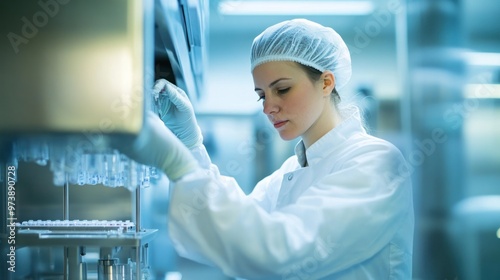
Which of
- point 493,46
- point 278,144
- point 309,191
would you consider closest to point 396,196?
point 309,191

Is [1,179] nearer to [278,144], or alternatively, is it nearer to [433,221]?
[433,221]

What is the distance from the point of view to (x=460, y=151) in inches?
84.4

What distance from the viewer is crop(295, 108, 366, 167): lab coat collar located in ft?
4.17

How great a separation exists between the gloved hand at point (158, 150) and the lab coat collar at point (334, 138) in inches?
16.2

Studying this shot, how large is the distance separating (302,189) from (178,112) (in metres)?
0.36

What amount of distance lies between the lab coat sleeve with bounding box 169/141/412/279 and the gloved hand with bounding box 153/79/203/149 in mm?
229

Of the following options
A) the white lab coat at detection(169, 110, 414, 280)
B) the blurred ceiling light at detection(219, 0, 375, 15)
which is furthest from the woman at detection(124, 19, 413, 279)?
the blurred ceiling light at detection(219, 0, 375, 15)

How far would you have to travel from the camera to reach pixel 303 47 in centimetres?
124

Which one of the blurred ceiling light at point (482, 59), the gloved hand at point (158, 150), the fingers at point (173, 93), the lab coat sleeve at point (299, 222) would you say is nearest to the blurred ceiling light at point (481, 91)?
the blurred ceiling light at point (482, 59)

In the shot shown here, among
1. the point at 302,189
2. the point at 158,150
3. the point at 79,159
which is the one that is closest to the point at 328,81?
the point at 302,189

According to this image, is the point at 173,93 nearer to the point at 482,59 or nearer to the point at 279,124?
the point at 279,124

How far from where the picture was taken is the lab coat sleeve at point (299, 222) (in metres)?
0.95

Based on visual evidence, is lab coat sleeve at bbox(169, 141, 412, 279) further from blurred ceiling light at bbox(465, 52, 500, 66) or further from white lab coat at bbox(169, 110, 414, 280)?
blurred ceiling light at bbox(465, 52, 500, 66)

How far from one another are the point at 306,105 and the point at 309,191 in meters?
0.24
